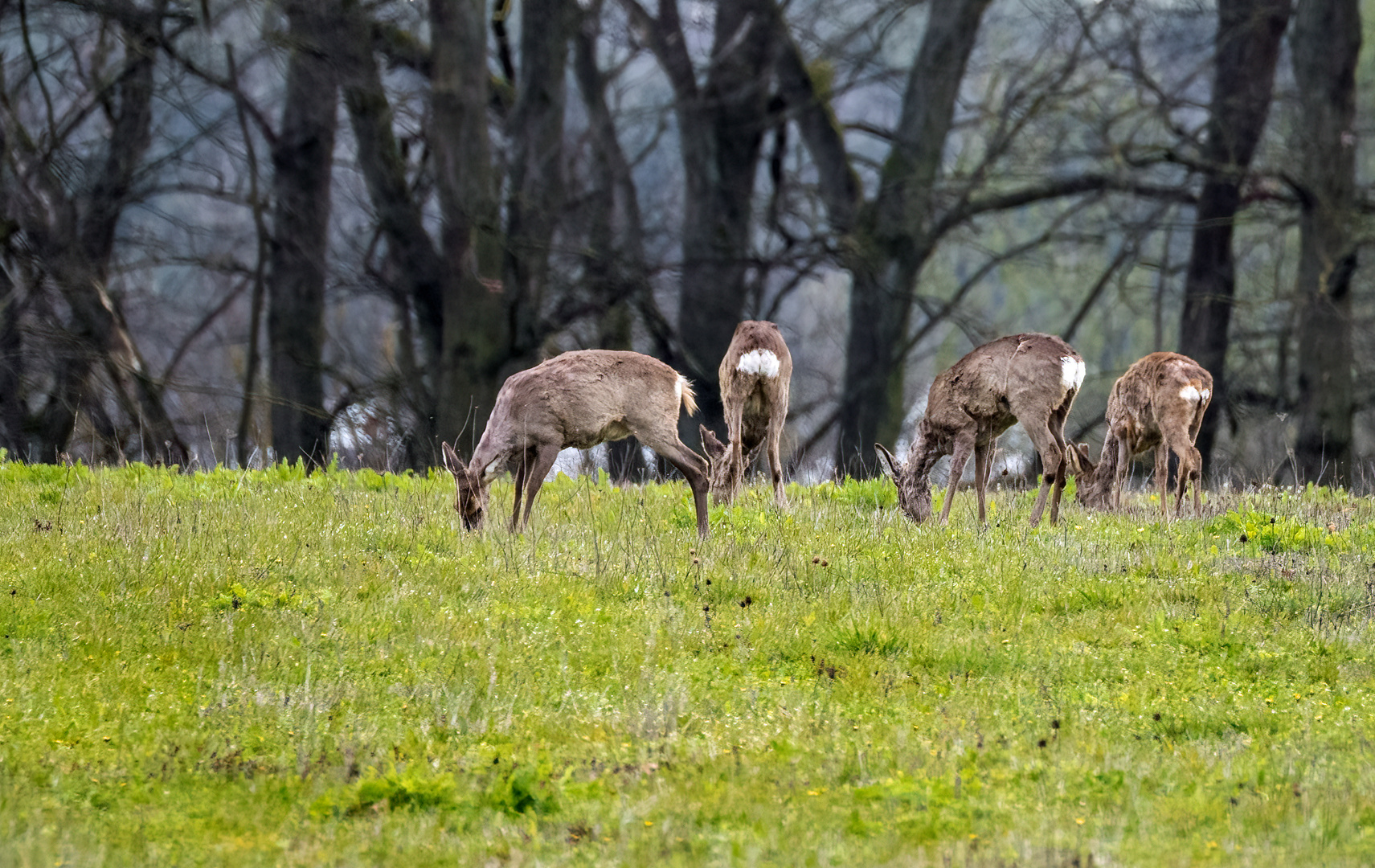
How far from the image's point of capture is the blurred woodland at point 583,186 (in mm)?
17125

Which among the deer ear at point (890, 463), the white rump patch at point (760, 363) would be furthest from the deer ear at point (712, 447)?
the deer ear at point (890, 463)

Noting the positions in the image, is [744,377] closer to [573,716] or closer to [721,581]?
[721,581]

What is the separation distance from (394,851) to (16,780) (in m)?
1.52

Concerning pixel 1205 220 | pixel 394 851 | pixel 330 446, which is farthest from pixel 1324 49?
pixel 394 851

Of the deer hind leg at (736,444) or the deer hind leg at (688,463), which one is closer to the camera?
the deer hind leg at (688,463)

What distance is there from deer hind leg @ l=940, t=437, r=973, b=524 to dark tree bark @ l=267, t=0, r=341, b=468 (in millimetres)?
10038

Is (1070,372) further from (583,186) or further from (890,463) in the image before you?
(583,186)

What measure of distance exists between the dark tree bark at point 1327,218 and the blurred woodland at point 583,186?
4 centimetres

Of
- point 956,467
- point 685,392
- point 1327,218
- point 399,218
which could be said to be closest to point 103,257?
point 399,218

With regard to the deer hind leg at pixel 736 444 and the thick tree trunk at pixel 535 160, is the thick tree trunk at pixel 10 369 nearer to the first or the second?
the thick tree trunk at pixel 535 160

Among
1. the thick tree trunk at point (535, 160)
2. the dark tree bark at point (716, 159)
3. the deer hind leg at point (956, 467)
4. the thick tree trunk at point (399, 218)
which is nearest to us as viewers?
the deer hind leg at point (956, 467)

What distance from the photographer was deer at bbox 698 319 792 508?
1124cm

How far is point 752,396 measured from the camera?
11500 mm

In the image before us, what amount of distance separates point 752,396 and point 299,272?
936 cm
